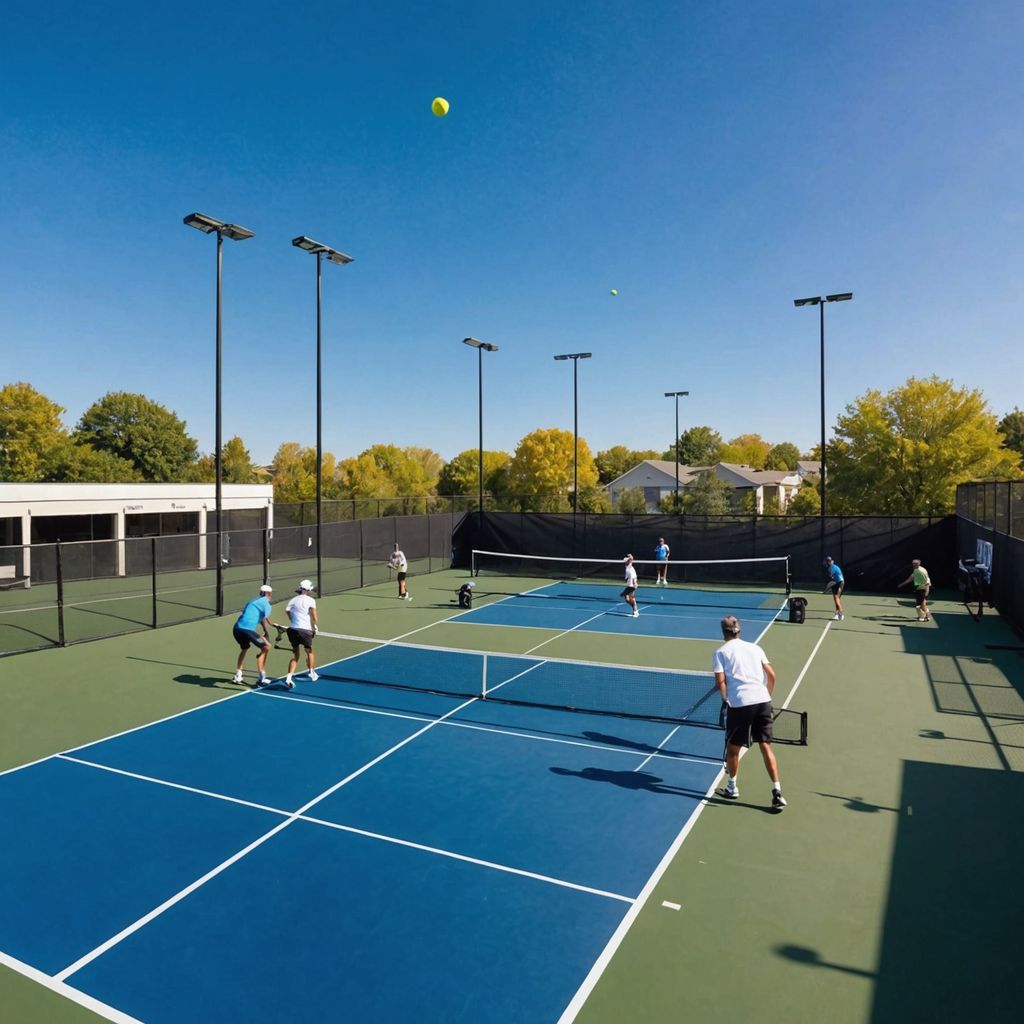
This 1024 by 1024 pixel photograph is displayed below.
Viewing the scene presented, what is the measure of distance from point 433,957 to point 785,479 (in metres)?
91.9

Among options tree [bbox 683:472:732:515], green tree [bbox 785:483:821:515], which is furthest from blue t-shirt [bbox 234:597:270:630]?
tree [bbox 683:472:732:515]

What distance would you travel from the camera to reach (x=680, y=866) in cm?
629

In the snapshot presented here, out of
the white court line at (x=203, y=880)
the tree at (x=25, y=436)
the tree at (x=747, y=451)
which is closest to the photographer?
the white court line at (x=203, y=880)

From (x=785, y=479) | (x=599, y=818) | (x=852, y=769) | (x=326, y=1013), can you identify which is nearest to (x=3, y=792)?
(x=326, y=1013)

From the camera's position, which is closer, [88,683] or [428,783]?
[428,783]

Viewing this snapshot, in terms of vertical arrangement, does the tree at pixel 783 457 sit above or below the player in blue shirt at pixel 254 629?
above

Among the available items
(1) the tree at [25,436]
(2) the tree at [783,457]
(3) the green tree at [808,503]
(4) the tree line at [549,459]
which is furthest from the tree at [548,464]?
(2) the tree at [783,457]

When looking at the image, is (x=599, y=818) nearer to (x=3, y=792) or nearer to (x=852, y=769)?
(x=852, y=769)

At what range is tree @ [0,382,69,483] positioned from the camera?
55.6 m

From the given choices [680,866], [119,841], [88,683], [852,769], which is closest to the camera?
[680,866]

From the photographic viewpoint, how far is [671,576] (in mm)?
27531

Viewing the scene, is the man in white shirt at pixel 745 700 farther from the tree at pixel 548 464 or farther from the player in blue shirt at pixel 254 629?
the tree at pixel 548 464

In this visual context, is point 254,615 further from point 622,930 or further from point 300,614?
point 622,930

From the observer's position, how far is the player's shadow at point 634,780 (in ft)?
25.8
